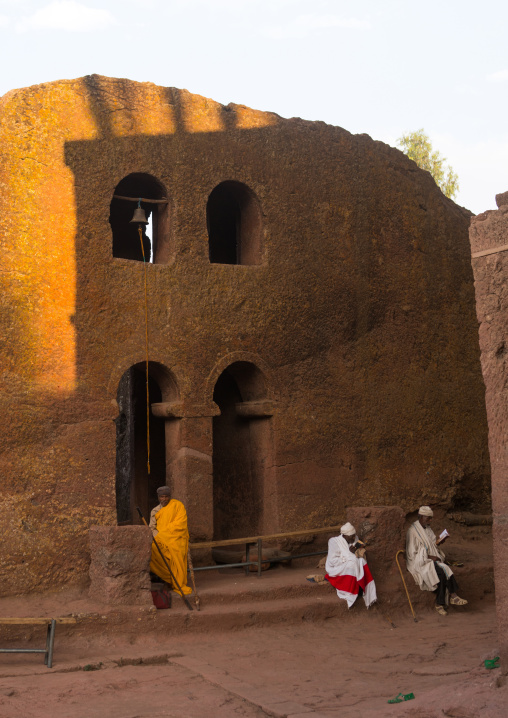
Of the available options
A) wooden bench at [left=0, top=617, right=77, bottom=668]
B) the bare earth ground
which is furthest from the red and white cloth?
wooden bench at [left=0, top=617, right=77, bottom=668]

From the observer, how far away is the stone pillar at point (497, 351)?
591 cm

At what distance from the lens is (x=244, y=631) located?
29.9 feet

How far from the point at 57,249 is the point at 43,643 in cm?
454

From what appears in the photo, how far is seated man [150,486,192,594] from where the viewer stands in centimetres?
948

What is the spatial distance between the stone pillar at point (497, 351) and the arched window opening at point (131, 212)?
5.66 meters

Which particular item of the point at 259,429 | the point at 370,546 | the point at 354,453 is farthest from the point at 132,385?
the point at 370,546

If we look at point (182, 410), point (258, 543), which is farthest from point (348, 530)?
point (182, 410)

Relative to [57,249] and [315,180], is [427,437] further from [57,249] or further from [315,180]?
[57,249]

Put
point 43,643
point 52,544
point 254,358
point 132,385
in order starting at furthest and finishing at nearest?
point 132,385
point 254,358
point 52,544
point 43,643

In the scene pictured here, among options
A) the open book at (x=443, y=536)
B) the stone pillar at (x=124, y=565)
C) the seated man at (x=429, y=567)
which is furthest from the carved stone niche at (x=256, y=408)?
the stone pillar at (x=124, y=565)

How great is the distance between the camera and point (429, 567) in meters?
10.1

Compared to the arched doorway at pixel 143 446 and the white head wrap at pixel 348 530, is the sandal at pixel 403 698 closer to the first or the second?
the white head wrap at pixel 348 530

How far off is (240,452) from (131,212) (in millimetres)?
4530

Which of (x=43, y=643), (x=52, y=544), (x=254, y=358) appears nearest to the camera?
(x=43, y=643)
